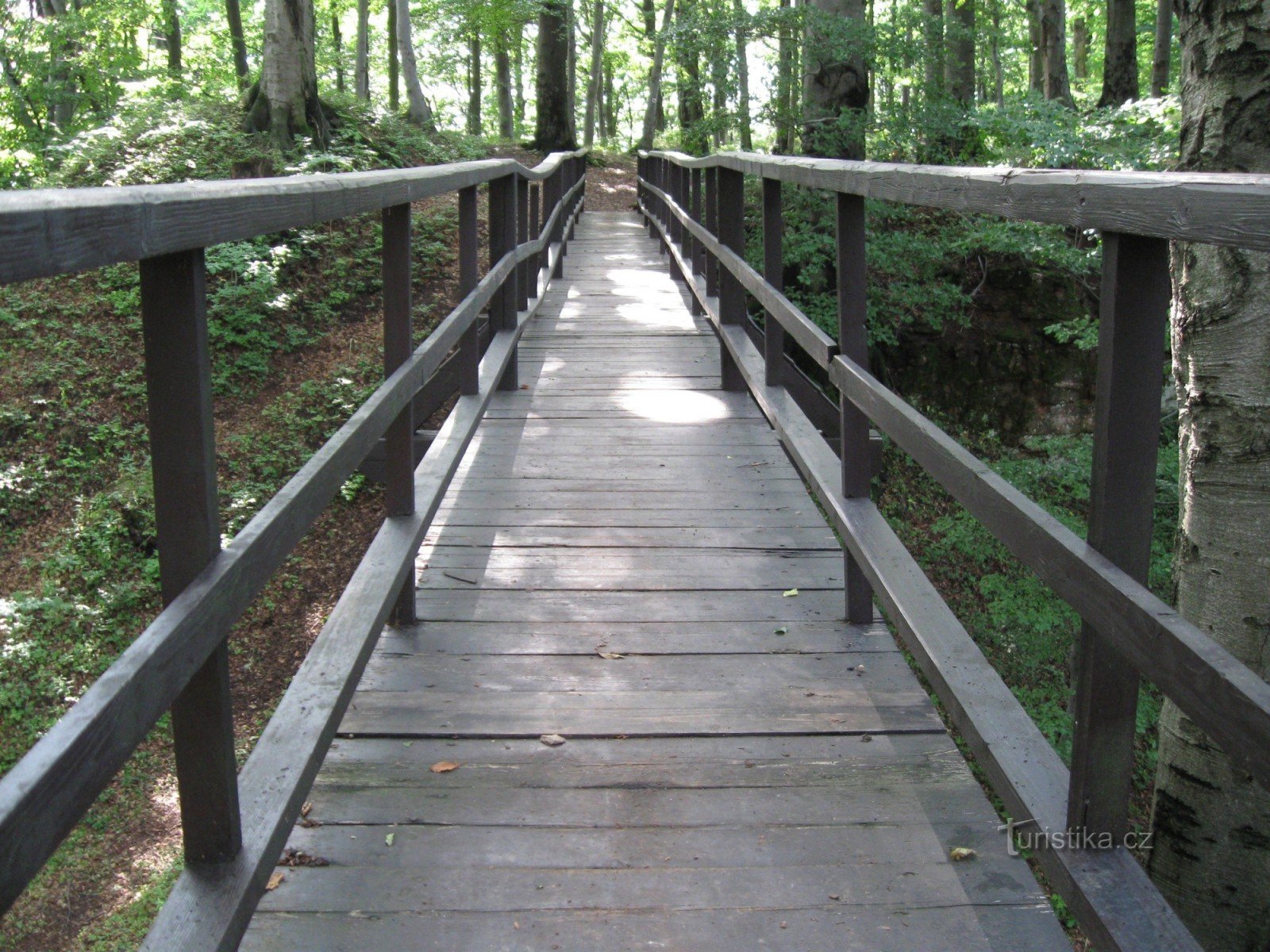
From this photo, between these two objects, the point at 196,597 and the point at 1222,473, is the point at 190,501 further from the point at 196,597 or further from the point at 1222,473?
the point at 1222,473

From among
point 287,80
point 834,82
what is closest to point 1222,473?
point 834,82

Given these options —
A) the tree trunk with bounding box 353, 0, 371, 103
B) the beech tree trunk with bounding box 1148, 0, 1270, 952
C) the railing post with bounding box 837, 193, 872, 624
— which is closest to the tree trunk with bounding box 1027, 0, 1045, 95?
the tree trunk with bounding box 353, 0, 371, 103

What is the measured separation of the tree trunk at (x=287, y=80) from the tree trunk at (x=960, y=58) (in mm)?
6692

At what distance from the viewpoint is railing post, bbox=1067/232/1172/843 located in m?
1.55

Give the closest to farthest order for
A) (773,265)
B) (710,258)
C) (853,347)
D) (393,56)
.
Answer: (853,347) < (773,265) < (710,258) < (393,56)

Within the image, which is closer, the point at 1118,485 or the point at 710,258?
the point at 1118,485

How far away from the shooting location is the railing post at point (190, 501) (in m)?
1.50

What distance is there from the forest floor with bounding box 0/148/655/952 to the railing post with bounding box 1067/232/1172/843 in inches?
172

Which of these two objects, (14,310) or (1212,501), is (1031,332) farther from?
(14,310)

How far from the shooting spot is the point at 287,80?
12328 mm

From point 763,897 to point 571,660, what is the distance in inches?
43.9

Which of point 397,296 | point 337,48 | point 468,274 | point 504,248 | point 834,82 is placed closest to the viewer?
point 397,296

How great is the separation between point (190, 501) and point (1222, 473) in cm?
281

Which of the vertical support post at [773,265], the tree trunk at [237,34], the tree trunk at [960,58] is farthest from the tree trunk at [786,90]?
the tree trunk at [237,34]
